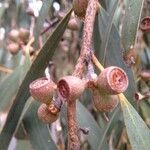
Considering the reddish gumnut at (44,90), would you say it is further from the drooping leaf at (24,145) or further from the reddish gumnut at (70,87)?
the drooping leaf at (24,145)

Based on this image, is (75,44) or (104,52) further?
(75,44)

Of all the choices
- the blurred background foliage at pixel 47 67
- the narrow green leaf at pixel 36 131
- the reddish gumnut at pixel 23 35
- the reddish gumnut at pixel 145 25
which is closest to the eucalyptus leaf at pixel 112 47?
the blurred background foliage at pixel 47 67

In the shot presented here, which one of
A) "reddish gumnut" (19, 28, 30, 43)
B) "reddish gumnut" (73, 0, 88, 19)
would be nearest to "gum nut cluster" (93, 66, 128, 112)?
"reddish gumnut" (73, 0, 88, 19)

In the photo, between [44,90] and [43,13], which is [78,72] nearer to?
[44,90]

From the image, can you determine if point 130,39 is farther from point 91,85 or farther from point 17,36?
point 17,36

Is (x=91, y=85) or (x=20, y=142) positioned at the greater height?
(x=91, y=85)

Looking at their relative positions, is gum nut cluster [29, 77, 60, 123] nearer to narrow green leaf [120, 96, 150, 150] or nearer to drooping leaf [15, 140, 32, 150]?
narrow green leaf [120, 96, 150, 150]

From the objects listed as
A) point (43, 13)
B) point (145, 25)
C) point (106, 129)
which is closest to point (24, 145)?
point (106, 129)

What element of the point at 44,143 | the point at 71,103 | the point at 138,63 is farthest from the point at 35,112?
the point at 138,63
